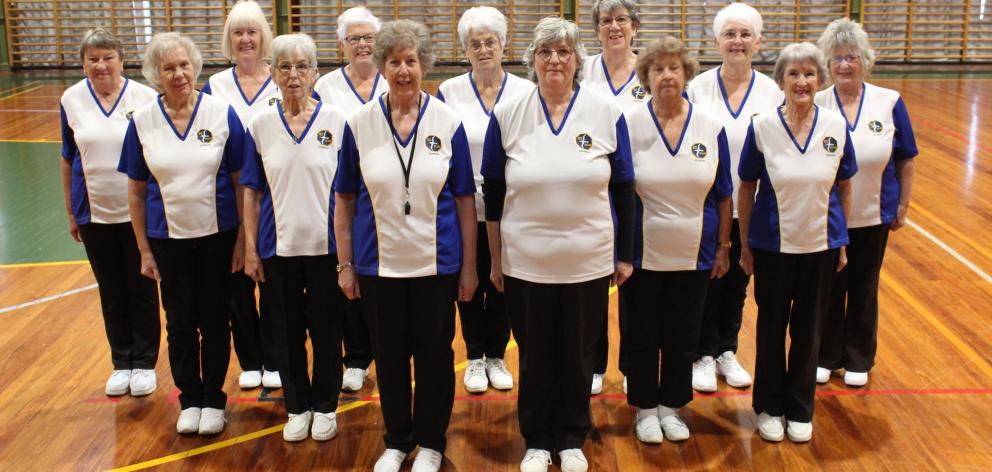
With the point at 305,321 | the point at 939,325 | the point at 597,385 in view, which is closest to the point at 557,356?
the point at 597,385

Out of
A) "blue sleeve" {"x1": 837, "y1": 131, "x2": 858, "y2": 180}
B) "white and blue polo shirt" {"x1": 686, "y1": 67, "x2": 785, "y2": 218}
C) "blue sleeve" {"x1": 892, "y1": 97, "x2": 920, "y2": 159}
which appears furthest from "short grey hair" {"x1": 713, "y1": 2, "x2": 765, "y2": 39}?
"blue sleeve" {"x1": 837, "y1": 131, "x2": 858, "y2": 180}

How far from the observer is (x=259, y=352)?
4.20m

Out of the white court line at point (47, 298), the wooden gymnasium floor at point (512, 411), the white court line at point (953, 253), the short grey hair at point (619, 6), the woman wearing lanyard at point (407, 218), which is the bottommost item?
the wooden gymnasium floor at point (512, 411)

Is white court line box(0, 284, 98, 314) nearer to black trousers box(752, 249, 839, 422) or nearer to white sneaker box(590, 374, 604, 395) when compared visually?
white sneaker box(590, 374, 604, 395)

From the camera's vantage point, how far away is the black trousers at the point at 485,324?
4121 mm

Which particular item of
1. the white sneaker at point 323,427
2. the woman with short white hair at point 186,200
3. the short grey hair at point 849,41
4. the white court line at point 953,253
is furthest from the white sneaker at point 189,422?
the white court line at point 953,253

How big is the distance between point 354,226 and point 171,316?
0.92 metres

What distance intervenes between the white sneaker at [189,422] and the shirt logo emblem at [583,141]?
1848 mm

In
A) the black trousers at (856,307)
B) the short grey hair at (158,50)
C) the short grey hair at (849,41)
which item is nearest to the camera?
the short grey hair at (158,50)

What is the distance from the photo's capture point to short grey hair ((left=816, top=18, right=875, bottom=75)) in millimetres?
3650

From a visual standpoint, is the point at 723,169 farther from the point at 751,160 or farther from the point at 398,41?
the point at 398,41

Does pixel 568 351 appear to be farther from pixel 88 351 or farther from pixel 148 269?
pixel 88 351

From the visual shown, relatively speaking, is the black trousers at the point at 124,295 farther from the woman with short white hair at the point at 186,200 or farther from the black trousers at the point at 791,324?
the black trousers at the point at 791,324

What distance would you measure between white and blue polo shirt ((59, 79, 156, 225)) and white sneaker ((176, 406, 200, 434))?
2.76 ft
